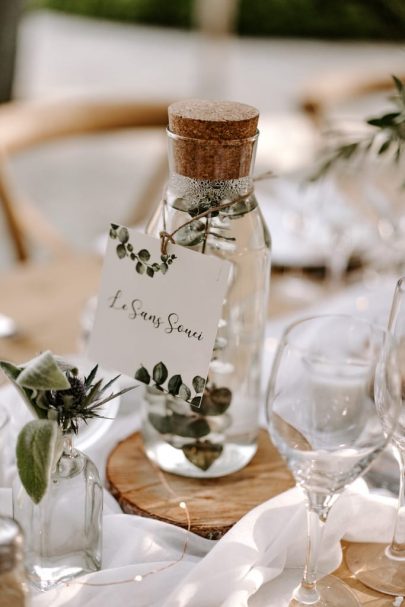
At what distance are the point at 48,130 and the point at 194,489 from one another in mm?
1283

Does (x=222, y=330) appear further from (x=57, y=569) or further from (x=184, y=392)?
(x=57, y=569)

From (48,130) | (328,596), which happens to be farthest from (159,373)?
(48,130)

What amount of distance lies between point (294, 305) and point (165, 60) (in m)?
6.23

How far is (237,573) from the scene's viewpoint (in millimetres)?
707

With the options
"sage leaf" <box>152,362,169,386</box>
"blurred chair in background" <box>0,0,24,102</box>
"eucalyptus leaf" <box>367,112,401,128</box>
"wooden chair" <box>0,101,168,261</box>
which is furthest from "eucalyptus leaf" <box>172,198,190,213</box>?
"blurred chair in background" <box>0,0,24,102</box>

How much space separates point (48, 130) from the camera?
6.40 feet

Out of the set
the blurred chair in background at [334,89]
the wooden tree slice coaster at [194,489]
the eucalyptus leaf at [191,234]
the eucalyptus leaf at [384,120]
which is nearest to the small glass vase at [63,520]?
the wooden tree slice coaster at [194,489]

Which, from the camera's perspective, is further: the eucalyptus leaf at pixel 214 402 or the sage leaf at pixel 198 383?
the eucalyptus leaf at pixel 214 402

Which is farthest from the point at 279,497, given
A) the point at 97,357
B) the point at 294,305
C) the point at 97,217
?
the point at 97,217

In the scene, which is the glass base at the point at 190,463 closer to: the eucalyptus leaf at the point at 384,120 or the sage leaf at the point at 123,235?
the sage leaf at the point at 123,235

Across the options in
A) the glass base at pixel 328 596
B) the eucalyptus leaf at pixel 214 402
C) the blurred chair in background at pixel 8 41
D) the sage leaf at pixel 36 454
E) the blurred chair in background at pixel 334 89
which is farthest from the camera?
the blurred chair in background at pixel 8 41

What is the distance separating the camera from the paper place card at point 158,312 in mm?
741

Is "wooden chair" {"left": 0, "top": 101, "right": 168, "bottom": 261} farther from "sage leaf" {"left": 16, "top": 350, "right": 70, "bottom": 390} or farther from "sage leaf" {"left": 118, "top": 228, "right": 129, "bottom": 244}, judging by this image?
"sage leaf" {"left": 16, "top": 350, "right": 70, "bottom": 390}

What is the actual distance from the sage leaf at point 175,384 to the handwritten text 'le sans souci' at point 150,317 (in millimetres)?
38
